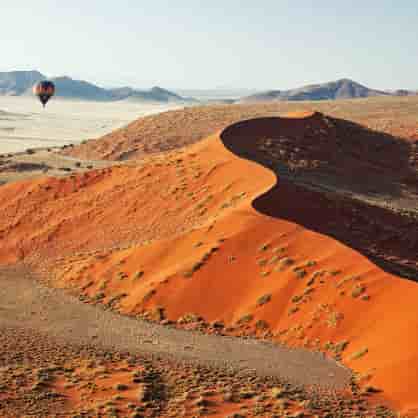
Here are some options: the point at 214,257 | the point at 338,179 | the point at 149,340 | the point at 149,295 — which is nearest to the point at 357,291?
the point at 214,257

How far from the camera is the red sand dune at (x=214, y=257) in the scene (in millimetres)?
20594

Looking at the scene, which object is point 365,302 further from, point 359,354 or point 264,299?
point 264,299

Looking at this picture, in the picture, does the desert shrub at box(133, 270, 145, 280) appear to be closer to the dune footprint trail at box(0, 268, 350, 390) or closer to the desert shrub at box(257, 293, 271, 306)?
the dune footprint trail at box(0, 268, 350, 390)

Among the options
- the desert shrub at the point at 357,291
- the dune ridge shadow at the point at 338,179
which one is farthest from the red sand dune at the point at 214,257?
the dune ridge shadow at the point at 338,179

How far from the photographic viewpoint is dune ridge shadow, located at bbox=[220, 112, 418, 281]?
96.9ft

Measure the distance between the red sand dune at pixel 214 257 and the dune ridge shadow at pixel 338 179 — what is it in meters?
0.93

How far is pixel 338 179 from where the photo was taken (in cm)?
4459

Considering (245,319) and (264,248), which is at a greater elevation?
(264,248)

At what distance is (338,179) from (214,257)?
20677 millimetres

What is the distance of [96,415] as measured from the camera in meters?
16.7

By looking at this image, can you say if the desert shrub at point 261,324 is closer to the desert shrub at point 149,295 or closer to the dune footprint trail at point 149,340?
the dune footprint trail at point 149,340

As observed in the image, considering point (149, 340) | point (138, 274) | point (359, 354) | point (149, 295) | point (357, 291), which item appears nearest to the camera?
point (359, 354)

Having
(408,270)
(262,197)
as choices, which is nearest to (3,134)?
(262,197)

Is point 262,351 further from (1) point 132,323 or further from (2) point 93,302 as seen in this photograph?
(2) point 93,302
